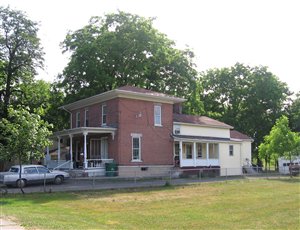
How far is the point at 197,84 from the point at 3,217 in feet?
128

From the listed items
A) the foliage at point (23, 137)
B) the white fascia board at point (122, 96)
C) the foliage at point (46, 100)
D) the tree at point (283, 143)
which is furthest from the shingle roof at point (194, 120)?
the foliage at point (23, 137)

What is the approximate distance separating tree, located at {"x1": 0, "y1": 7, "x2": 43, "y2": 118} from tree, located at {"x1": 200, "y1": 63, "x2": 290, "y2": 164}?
30.3 metres

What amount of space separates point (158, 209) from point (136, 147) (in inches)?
753

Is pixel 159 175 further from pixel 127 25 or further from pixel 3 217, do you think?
pixel 3 217

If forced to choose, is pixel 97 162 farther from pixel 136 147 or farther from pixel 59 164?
pixel 59 164

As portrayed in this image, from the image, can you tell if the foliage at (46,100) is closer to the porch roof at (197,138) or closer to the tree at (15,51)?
the tree at (15,51)

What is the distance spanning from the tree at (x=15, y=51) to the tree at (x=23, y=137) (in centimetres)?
2027

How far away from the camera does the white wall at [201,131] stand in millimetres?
42694

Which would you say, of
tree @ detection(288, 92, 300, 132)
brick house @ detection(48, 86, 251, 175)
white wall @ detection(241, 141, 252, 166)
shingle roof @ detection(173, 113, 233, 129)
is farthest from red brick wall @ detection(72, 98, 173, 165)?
tree @ detection(288, 92, 300, 132)

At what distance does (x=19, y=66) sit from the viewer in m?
44.1

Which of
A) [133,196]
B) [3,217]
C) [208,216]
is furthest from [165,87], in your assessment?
[3,217]

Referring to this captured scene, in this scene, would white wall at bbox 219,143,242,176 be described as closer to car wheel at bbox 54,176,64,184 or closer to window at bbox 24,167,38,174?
car wheel at bbox 54,176,64,184

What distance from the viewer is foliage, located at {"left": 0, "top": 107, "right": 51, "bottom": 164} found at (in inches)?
898

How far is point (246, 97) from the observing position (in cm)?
6862
